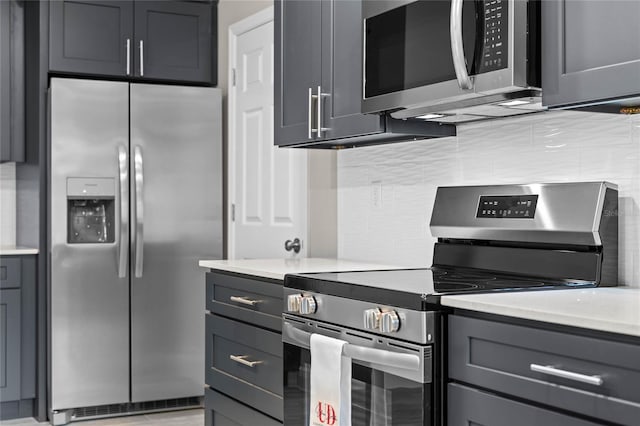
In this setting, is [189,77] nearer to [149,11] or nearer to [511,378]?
[149,11]

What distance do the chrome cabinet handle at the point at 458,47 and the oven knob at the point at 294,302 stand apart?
796 mm

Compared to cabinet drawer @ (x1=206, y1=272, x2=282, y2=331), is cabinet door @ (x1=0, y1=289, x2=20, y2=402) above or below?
below

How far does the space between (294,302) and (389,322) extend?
0.52m

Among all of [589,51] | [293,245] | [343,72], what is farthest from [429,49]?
[293,245]

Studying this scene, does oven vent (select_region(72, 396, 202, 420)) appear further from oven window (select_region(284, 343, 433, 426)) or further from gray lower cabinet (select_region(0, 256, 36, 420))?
oven window (select_region(284, 343, 433, 426))

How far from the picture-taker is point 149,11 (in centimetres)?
449

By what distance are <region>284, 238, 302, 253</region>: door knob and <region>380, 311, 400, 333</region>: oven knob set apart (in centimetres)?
169

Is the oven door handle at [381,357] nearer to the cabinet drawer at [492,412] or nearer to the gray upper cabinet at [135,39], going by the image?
the cabinet drawer at [492,412]

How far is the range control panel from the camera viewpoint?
7.86 feet

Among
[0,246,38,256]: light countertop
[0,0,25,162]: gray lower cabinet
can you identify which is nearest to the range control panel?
[0,246,38,256]: light countertop

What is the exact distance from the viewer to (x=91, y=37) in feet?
14.3

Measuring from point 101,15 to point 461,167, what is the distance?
2.43 m

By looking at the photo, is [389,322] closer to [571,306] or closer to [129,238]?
[571,306]

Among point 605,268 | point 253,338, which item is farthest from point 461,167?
point 253,338
